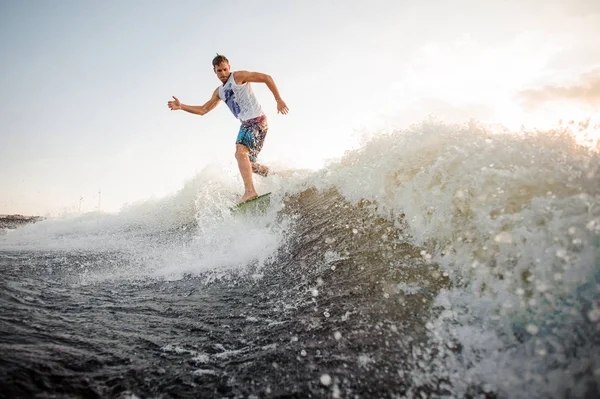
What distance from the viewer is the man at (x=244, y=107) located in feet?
16.0

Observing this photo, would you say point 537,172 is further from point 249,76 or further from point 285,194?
point 249,76

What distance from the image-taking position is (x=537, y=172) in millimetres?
2010

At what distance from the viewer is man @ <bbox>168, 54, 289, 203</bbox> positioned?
487cm

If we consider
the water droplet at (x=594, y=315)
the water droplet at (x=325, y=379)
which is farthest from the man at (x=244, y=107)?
the water droplet at (x=594, y=315)

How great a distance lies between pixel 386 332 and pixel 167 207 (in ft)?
27.4

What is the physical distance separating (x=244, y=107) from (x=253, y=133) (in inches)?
17.9

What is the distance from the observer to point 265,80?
4.88 m

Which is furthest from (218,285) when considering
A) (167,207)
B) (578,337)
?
(167,207)

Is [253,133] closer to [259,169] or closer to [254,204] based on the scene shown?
[259,169]

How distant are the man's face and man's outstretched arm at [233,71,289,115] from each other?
0.50ft

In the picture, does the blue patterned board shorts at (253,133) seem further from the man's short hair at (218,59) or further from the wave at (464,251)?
the wave at (464,251)

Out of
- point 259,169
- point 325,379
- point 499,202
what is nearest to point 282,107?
point 259,169

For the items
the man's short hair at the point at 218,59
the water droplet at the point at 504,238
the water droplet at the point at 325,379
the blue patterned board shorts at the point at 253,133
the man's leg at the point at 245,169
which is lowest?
the water droplet at the point at 325,379

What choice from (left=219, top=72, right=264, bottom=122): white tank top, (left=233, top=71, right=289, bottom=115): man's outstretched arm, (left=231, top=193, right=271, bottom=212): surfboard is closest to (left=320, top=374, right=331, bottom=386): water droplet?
(left=231, top=193, right=271, bottom=212): surfboard
